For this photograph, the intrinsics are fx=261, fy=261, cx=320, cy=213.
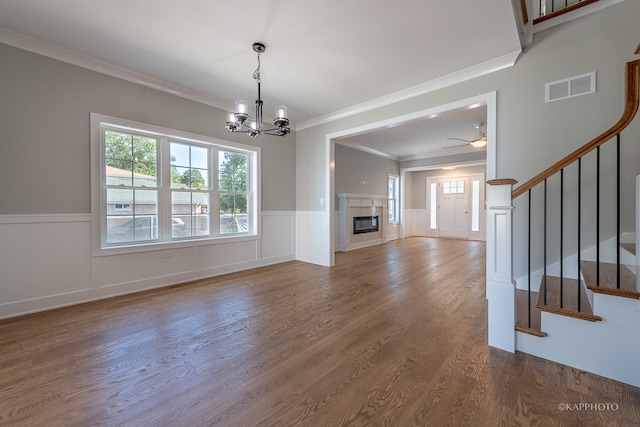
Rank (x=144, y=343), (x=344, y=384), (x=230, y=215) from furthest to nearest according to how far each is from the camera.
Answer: (x=230, y=215), (x=144, y=343), (x=344, y=384)

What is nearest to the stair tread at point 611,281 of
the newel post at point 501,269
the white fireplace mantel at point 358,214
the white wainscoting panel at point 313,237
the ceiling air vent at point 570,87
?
the newel post at point 501,269

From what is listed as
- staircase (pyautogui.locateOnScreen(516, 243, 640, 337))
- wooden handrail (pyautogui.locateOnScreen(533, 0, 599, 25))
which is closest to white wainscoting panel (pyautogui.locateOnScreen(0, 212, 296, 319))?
staircase (pyautogui.locateOnScreen(516, 243, 640, 337))

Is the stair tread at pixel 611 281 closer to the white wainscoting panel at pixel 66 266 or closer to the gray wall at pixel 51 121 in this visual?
the white wainscoting panel at pixel 66 266

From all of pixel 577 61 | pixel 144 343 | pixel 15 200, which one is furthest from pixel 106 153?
pixel 577 61

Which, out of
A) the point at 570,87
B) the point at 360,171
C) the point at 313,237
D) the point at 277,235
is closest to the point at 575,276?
the point at 570,87

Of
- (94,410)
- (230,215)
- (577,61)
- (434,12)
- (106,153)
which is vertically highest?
(434,12)

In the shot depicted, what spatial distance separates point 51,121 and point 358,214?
6.01 meters

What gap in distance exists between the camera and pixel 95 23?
2.47 m

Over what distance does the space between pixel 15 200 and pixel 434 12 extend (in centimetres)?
451

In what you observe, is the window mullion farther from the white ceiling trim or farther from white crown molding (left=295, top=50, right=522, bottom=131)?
white crown molding (left=295, top=50, right=522, bottom=131)

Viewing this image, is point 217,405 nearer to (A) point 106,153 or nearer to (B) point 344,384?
(B) point 344,384

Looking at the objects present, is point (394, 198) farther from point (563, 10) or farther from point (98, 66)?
point (98, 66)

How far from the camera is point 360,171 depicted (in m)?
7.40

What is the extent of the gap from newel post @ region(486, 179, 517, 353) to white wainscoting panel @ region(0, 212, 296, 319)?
3.84 meters
